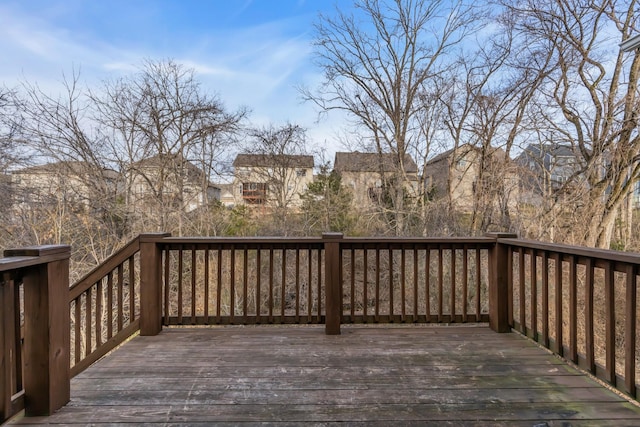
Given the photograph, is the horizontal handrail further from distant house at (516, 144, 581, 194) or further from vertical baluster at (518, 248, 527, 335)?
distant house at (516, 144, 581, 194)

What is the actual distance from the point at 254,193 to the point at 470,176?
506 cm

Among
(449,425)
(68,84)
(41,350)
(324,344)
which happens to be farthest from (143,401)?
(68,84)

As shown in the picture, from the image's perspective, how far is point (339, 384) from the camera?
2010 millimetres

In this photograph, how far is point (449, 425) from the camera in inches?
63.6

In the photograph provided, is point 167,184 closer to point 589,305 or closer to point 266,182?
point 266,182

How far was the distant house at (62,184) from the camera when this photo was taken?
6266 millimetres

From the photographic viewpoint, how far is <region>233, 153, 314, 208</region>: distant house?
8.21 m

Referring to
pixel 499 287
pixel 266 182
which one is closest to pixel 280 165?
pixel 266 182

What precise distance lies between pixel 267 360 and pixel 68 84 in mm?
7165

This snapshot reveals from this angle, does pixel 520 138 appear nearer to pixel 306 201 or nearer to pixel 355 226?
pixel 355 226

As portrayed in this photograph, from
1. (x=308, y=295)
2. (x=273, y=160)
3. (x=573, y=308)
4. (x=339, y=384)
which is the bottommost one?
(x=339, y=384)

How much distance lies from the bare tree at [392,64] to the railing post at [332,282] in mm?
5377

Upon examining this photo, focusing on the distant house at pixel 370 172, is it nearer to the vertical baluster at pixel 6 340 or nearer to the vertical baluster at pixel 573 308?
the vertical baluster at pixel 573 308

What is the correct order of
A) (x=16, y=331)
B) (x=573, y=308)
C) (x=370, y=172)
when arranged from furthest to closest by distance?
1. (x=370, y=172)
2. (x=573, y=308)
3. (x=16, y=331)
